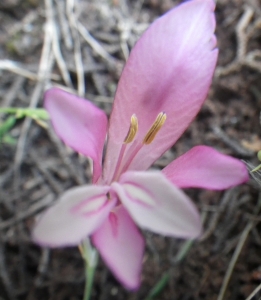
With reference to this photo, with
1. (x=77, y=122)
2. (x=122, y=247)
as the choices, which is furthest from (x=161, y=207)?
(x=77, y=122)

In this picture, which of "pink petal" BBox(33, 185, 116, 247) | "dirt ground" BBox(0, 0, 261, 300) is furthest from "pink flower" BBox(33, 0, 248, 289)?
"dirt ground" BBox(0, 0, 261, 300)

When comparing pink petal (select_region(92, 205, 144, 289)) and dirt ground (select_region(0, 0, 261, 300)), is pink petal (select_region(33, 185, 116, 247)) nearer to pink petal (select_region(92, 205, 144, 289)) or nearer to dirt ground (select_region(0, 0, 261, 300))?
pink petal (select_region(92, 205, 144, 289))

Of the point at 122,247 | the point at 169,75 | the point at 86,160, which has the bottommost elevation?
the point at 86,160

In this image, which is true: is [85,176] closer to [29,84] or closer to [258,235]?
[29,84]

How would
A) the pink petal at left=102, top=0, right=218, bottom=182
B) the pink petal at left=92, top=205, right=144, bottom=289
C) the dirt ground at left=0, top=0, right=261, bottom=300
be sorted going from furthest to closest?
the dirt ground at left=0, top=0, right=261, bottom=300
the pink petal at left=102, top=0, right=218, bottom=182
the pink petal at left=92, top=205, right=144, bottom=289

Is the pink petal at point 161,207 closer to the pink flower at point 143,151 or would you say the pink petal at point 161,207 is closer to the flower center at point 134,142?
the pink flower at point 143,151

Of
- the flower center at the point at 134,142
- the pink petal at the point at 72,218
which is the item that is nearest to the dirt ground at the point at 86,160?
the flower center at the point at 134,142

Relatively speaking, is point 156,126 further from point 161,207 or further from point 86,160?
point 86,160

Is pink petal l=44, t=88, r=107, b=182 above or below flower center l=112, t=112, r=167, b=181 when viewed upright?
above

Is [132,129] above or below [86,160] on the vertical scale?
above
